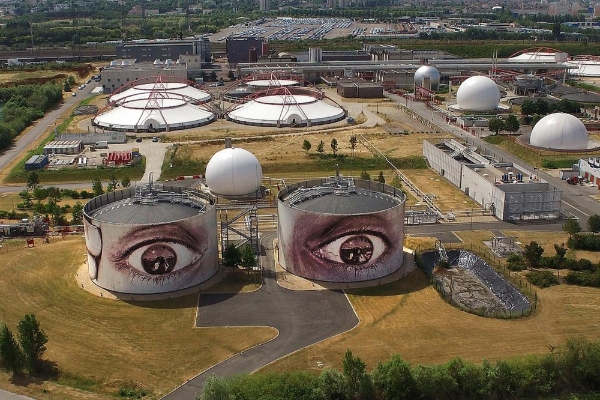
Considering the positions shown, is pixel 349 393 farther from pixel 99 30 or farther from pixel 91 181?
pixel 99 30

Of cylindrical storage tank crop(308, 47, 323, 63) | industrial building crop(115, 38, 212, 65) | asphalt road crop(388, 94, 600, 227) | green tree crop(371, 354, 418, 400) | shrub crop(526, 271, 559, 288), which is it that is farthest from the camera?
industrial building crop(115, 38, 212, 65)

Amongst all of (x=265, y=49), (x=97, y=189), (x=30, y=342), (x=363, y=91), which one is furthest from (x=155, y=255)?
(x=265, y=49)

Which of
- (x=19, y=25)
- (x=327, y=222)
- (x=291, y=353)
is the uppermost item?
(x=19, y=25)

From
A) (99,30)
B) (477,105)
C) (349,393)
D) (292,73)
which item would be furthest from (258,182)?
(99,30)

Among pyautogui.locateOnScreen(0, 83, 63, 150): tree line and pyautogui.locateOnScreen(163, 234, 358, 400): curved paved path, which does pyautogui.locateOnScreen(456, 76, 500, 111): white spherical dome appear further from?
pyautogui.locateOnScreen(163, 234, 358, 400): curved paved path

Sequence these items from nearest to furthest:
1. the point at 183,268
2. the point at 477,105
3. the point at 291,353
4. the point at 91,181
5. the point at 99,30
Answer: the point at 291,353, the point at 183,268, the point at 91,181, the point at 477,105, the point at 99,30

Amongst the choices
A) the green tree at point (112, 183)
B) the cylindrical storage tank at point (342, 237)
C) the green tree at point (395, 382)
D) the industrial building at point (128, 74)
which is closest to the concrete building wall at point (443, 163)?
the cylindrical storage tank at point (342, 237)


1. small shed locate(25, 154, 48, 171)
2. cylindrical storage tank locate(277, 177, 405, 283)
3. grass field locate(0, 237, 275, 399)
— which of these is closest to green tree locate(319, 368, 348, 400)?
grass field locate(0, 237, 275, 399)

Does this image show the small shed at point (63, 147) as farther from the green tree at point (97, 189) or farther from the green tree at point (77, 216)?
the green tree at point (77, 216)
